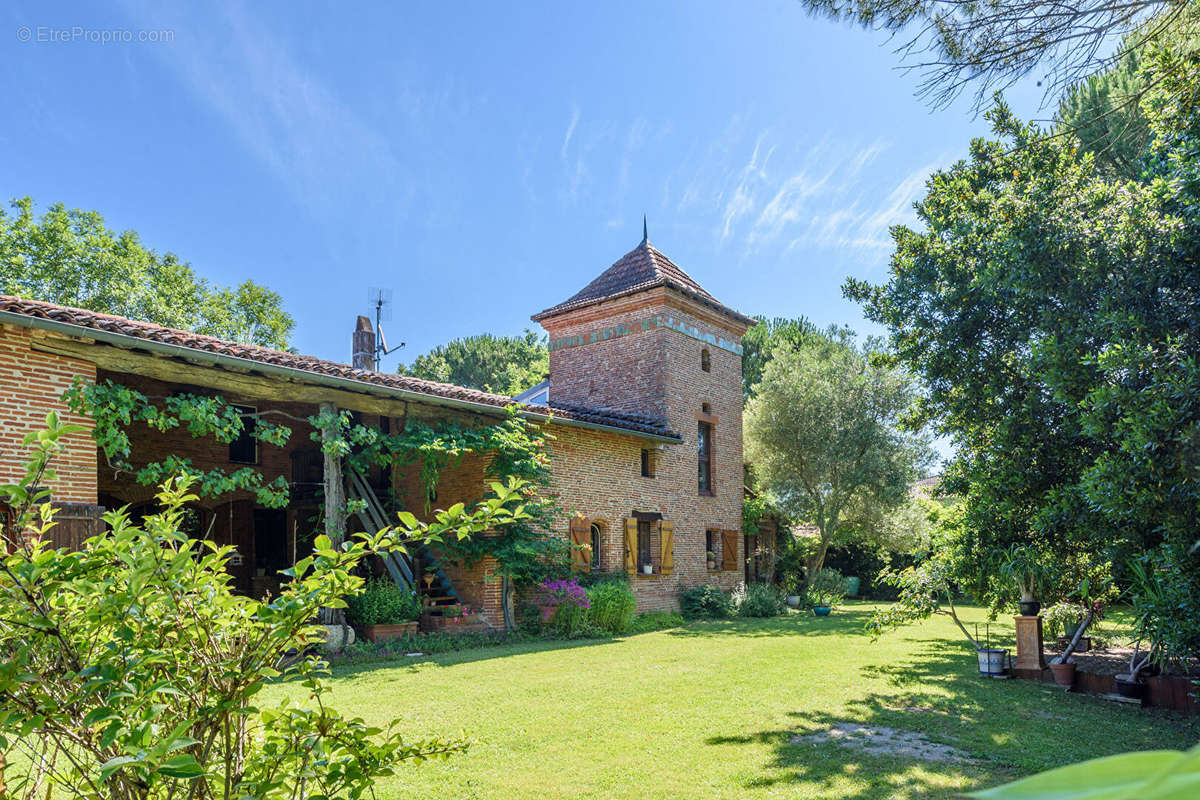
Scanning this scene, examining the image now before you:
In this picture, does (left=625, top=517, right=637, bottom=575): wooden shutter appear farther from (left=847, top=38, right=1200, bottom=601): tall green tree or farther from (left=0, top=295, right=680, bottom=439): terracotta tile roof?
(left=847, top=38, right=1200, bottom=601): tall green tree

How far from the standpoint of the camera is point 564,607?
1184 cm

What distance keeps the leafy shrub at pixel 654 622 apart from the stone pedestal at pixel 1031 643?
20.8 feet

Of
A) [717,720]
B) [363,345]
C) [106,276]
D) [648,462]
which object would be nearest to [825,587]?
[648,462]

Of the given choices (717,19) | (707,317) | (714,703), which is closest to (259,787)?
(714,703)

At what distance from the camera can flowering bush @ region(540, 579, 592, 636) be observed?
1176cm

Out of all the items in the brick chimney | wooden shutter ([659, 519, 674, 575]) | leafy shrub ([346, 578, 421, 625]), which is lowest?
leafy shrub ([346, 578, 421, 625])

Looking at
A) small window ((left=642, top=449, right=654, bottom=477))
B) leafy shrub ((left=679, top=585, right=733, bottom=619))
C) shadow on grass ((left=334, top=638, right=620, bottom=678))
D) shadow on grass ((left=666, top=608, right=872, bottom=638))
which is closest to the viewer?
shadow on grass ((left=334, top=638, right=620, bottom=678))

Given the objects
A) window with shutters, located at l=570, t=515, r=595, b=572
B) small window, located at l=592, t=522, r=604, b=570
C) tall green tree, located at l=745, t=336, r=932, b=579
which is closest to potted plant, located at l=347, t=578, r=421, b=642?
window with shutters, located at l=570, t=515, r=595, b=572

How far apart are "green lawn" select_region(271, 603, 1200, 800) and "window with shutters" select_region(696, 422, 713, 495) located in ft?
25.1

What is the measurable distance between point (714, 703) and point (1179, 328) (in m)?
5.07

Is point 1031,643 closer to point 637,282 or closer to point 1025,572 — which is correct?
point 1025,572

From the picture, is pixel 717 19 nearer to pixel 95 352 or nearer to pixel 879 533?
pixel 95 352

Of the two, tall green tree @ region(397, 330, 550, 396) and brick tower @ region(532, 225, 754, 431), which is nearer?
brick tower @ region(532, 225, 754, 431)

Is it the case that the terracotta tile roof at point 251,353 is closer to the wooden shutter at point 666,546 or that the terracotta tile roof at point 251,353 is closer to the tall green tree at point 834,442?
the wooden shutter at point 666,546
